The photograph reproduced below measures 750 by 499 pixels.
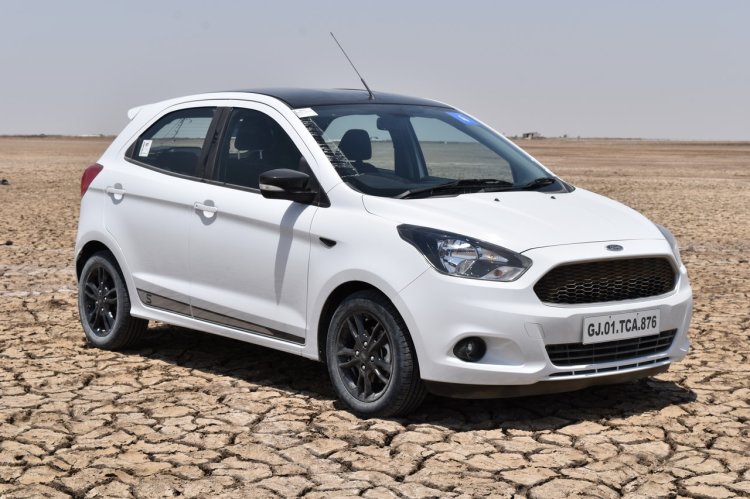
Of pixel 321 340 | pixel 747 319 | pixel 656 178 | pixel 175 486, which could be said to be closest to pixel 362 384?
pixel 321 340

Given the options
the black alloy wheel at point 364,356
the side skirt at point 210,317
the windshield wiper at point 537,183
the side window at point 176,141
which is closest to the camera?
the black alloy wheel at point 364,356

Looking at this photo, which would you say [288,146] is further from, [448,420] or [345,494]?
[345,494]

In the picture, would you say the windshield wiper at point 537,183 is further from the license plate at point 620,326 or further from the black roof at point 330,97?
the license plate at point 620,326

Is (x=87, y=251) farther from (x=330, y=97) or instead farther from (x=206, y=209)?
(x=330, y=97)

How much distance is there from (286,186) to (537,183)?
1488mm

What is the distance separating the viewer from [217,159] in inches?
272

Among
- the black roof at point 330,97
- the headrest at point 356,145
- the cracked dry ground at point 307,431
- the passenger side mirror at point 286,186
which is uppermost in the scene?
the black roof at point 330,97

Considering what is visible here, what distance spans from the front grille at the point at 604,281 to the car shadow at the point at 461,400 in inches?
28.2

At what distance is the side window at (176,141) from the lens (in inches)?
280

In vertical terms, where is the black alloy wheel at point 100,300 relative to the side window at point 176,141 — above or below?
below

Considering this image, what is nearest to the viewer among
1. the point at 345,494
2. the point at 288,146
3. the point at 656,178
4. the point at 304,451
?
the point at 345,494

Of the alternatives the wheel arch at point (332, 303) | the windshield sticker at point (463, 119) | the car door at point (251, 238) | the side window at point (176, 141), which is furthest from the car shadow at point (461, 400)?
the windshield sticker at point (463, 119)

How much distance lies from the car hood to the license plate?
392 millimetres

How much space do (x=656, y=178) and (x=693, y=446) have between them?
33.1m
